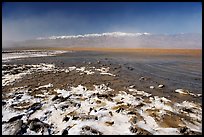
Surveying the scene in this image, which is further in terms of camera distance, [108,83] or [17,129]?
[108,83]

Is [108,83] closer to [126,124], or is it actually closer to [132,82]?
[132,82]

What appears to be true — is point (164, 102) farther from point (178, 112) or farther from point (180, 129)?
point (180, 129)

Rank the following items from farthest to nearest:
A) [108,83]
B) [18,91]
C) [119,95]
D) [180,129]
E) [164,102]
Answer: [108,83]
[18,91]
[119,95]
[164,102]
[180,129]

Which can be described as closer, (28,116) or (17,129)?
(17,129)

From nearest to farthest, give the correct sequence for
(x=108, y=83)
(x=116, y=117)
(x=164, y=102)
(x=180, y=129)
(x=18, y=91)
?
1. (x=180, y=129)
2. (x=116, y=117)
3. (x=164, y=102)
4. (x=18, y=91)
5. (x=108, y=83)

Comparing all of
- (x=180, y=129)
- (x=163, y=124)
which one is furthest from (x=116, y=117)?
(x=180, y=129)

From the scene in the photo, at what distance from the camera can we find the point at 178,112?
5.77 metres

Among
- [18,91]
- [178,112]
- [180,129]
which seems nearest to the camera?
[180,129]

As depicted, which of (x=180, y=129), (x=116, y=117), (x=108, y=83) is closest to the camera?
(x=180, y=129)

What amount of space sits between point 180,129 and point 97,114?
2051mm

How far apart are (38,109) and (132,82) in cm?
484

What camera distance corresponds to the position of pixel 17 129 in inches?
185

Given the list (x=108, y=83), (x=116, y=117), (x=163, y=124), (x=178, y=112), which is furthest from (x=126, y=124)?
(x=108, y=83)

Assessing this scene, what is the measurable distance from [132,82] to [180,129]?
4897 mm
